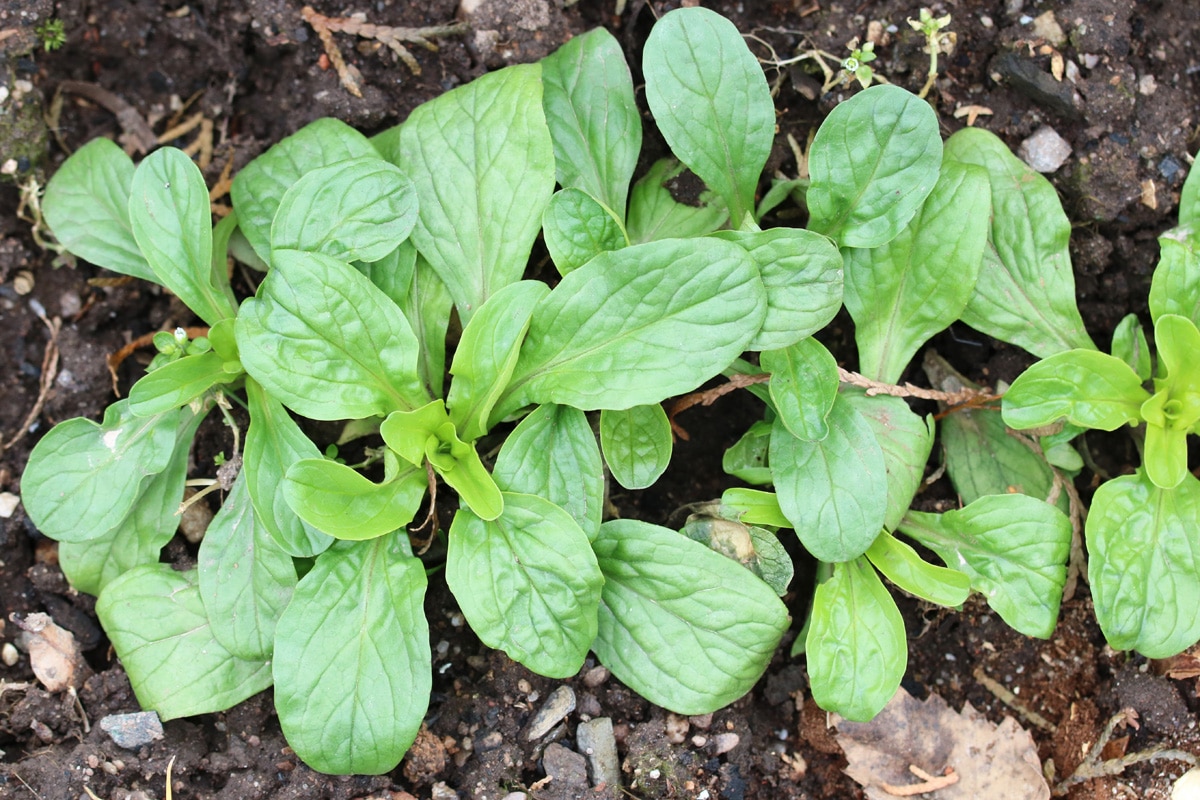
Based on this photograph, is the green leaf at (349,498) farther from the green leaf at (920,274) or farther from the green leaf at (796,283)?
the green leaf at (920,274)

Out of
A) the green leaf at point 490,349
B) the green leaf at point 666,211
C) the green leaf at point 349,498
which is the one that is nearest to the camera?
the green leaf at point 349,498

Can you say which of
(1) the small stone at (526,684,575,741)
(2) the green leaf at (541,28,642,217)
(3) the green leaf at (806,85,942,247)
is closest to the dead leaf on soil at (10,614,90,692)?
(1) the small stone at (526,684,575,741)

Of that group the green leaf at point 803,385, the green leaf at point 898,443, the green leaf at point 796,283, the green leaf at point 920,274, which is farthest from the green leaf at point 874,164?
the green leaf at point 898,443

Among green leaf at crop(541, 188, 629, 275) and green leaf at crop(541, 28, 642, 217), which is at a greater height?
green leaf at crop(541, 28, 642, 217)

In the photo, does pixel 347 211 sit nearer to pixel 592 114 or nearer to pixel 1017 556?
pixel 592 114

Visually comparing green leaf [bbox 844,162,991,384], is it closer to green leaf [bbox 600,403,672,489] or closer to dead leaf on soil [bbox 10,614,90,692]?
green leaf [bbox 600,403,672,489]

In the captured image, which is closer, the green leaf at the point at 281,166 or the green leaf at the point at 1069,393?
the green leaf at the point at 1069,393

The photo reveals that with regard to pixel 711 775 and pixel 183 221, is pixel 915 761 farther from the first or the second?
pixel 183 221
